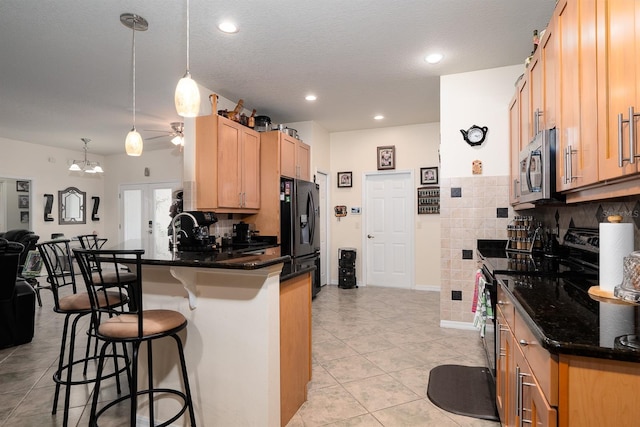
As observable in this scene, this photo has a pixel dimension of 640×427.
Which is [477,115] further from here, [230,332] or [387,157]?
[230,332]

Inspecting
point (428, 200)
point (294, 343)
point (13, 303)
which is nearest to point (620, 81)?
point (294, 343)

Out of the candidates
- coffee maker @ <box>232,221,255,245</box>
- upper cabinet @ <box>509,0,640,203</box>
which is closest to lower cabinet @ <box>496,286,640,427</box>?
upper cabinet @ <box>509,0,640,203</box>

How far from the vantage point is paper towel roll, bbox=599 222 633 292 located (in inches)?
52.8

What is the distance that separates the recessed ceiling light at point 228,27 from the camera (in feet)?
9.10

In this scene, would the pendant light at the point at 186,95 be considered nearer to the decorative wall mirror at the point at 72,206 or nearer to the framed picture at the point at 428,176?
the framed picture at the point at 428,176

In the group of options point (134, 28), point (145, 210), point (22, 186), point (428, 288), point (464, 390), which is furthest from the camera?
point (145, 210)

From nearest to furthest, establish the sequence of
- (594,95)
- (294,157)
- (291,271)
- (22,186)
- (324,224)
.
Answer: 1. (594,95)
2. (291,271)
3. (294,157)
4. (324,224)
5. (22,186)

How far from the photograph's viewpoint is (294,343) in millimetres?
2123

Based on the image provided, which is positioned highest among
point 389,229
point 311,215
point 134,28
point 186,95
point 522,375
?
point 134,28

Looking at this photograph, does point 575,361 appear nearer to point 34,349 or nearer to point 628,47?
point 628,47

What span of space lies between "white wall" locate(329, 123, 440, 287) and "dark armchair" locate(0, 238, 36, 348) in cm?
420

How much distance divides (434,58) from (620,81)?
249cm

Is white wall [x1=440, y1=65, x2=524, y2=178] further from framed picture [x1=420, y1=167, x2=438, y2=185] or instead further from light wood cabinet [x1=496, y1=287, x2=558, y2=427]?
light wood cabinet [x1=496, y1=287, x2=558, y2=427]

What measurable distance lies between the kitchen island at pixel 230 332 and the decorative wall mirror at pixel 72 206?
22.0 ft
